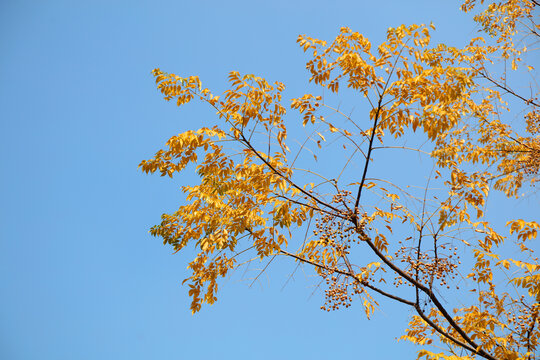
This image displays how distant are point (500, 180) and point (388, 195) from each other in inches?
136

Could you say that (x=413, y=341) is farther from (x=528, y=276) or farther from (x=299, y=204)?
(x=299, y=204)

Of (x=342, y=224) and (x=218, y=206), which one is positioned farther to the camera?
(x=218, y=206)

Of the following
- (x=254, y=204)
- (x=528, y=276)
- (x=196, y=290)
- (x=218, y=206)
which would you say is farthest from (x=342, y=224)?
(x=528, y=276)

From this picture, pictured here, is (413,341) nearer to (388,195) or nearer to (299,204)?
(388,195)

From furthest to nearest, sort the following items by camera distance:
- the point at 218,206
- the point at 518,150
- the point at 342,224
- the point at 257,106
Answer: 1. the point at 518,150
2. the point at 218,206
3. the point at 257,106
4. the point at 342,224

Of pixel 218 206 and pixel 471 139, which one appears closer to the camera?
pixel 218 206

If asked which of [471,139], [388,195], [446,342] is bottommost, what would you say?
[446,342]

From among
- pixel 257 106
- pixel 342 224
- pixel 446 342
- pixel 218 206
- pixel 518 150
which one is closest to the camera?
pixel 342 224

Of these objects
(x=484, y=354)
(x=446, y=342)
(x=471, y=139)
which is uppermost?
(x=471, y=139)

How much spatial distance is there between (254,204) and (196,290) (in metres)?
1.09

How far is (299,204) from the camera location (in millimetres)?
3951

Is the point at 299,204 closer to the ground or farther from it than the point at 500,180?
closer to the ground

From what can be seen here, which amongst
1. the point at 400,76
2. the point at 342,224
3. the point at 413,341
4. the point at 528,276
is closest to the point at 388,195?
the point at 342,224

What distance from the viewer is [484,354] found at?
392cm
